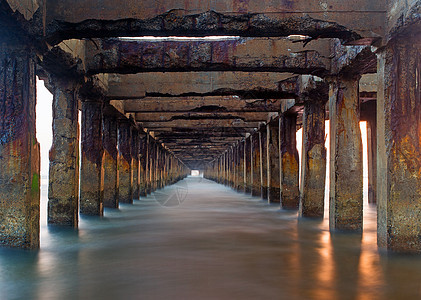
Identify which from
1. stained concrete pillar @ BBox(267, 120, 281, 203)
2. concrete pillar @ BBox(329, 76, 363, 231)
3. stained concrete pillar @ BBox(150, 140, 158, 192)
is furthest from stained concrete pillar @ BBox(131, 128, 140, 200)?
concrete pillar @ BBox(329, 76, 363, 231)

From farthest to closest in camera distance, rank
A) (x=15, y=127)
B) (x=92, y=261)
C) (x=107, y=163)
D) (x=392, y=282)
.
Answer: (x=107, y=163)
(x=15, y=127)
(x=92, y=261)
(x=392, y=282)

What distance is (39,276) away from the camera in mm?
5230

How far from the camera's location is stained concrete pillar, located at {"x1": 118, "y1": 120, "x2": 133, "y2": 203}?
1648 centimetres

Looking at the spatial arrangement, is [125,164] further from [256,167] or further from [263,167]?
[256,167]

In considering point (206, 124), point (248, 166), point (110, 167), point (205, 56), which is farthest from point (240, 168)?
point (205, 56)

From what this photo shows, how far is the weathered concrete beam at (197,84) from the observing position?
36.2 feet

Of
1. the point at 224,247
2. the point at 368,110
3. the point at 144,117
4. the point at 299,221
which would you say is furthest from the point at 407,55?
the point at 144,117

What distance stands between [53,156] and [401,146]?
272 inches

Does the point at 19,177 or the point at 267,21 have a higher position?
the point at 267,21

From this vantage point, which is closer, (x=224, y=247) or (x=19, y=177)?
(x=19, y=177)

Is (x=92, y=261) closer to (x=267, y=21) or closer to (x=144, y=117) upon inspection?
(x=267, y=21)

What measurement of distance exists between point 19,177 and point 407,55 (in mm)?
6325

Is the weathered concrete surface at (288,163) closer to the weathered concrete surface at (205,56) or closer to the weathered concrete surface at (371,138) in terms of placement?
the weathered concrete surface at (371,138)

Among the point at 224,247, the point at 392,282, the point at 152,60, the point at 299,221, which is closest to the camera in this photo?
the point at 392,282
